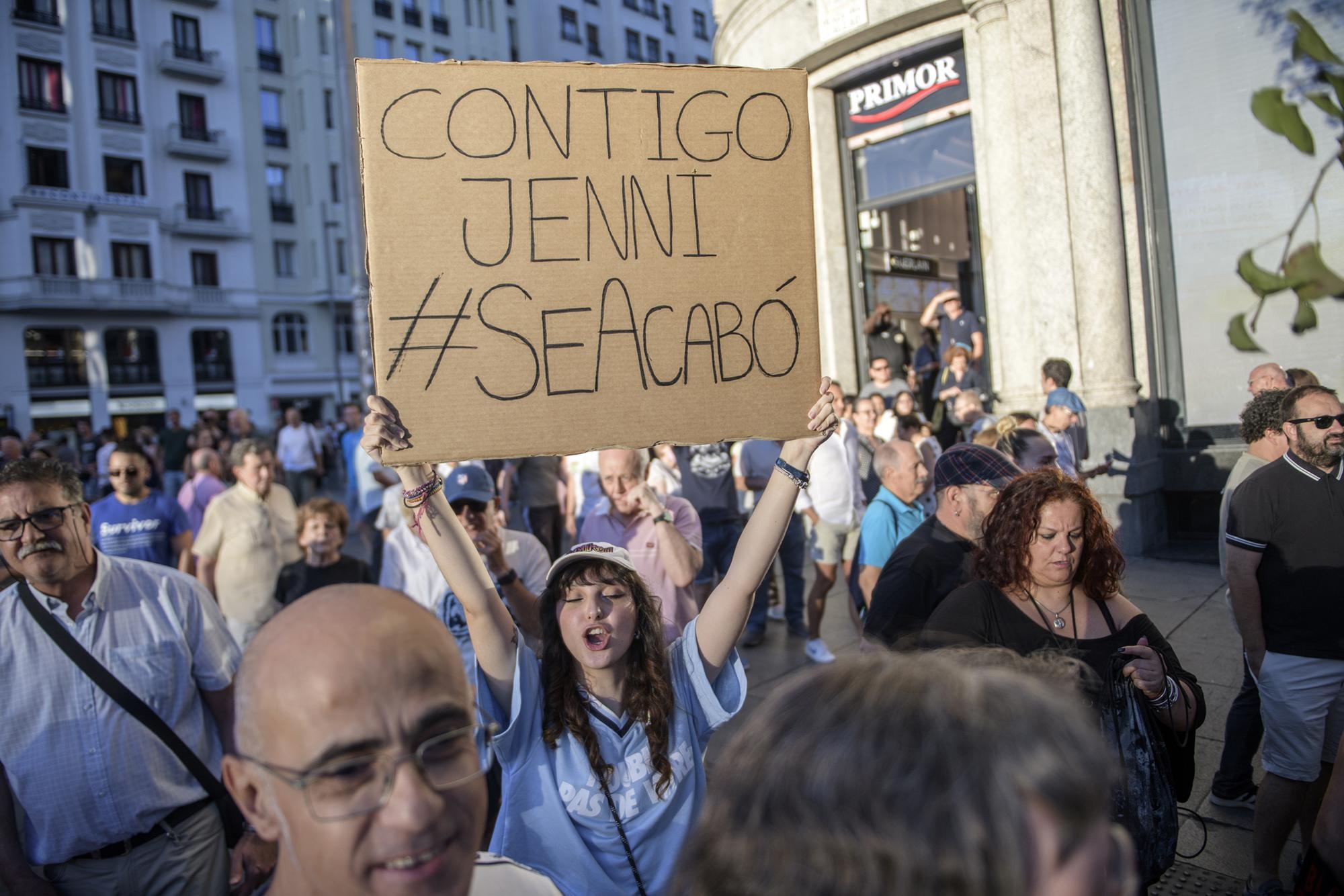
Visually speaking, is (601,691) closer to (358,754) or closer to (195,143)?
(358,754)

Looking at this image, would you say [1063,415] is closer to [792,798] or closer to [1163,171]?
[1163,171]

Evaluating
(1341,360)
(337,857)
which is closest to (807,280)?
(337,857)

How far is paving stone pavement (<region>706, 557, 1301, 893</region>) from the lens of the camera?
134 inches

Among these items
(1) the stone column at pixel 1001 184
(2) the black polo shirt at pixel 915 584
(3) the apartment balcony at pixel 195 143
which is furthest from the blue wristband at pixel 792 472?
(3) the apartment balcony at pixel 195 143

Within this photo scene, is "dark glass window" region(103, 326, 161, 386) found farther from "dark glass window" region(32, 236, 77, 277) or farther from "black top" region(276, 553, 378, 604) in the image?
"black top" region(276, 553, 378, 604)

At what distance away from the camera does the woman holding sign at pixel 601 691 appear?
221 centimetres

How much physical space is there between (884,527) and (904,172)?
734cm

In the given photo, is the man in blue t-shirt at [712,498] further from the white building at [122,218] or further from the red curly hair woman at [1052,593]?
the white building at [122,218]

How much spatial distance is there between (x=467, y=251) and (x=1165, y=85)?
27.7 ft

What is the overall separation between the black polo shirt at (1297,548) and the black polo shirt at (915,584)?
3.70ft

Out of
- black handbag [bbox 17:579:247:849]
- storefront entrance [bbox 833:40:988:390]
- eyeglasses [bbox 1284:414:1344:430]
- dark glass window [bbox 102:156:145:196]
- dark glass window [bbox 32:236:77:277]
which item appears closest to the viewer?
black handbag [bbox 17:579:247:849]

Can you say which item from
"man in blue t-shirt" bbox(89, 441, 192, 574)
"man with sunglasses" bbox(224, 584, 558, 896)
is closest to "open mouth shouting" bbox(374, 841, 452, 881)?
"man with sunglasses" bbox(224, 584, 558, 896)

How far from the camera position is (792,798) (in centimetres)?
97

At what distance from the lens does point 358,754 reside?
50.8 inches
